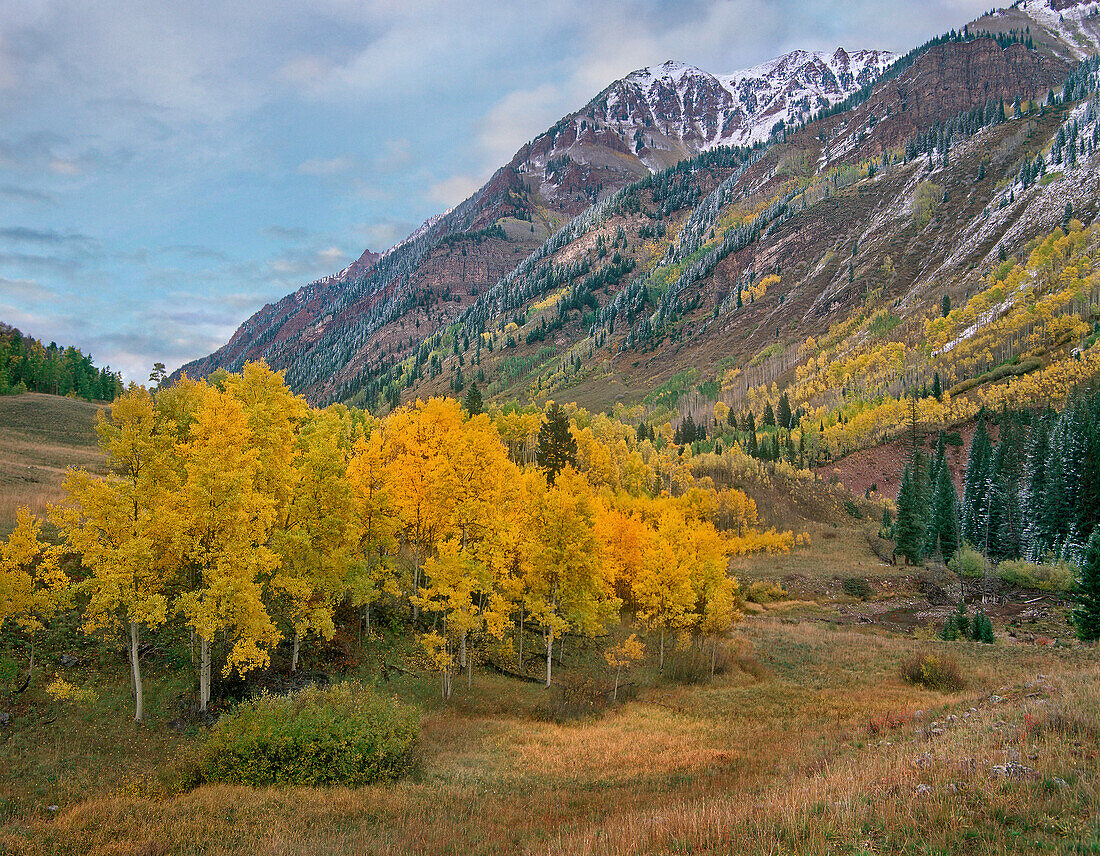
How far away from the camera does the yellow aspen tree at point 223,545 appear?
65.4ft

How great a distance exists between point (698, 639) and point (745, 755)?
2304 centimetres

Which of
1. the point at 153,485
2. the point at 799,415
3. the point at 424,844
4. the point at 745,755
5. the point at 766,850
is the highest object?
the point at 799,415

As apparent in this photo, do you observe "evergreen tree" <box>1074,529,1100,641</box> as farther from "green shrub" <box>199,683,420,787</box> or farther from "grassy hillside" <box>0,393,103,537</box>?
"grassy hillside" <box>0,393,103,537</box>

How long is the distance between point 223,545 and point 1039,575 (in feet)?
291

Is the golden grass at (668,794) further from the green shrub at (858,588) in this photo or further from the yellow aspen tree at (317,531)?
the green shrub at (858,588)

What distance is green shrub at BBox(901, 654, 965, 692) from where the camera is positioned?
2900cm

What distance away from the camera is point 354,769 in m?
17.1

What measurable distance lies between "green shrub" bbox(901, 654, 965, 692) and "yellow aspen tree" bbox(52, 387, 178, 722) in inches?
1427

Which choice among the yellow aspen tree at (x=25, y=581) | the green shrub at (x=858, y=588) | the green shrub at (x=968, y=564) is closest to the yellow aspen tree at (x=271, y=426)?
the yellow aspen tree at (x=25, y=581)

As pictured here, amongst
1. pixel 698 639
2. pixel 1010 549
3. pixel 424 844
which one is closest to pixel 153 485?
pixel 424 844

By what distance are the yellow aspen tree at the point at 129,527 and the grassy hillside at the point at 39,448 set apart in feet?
18.1

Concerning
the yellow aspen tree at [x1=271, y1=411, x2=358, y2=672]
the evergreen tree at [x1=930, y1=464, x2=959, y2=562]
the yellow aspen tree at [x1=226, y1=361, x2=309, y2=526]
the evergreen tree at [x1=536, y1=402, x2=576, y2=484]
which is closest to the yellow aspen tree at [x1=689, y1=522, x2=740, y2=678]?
the evergreen tree at [x1=536, y1=402, x2=576, y2=484]

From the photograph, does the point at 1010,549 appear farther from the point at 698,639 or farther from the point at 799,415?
the point at 799,415

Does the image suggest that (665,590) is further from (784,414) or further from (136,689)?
(784,414)
